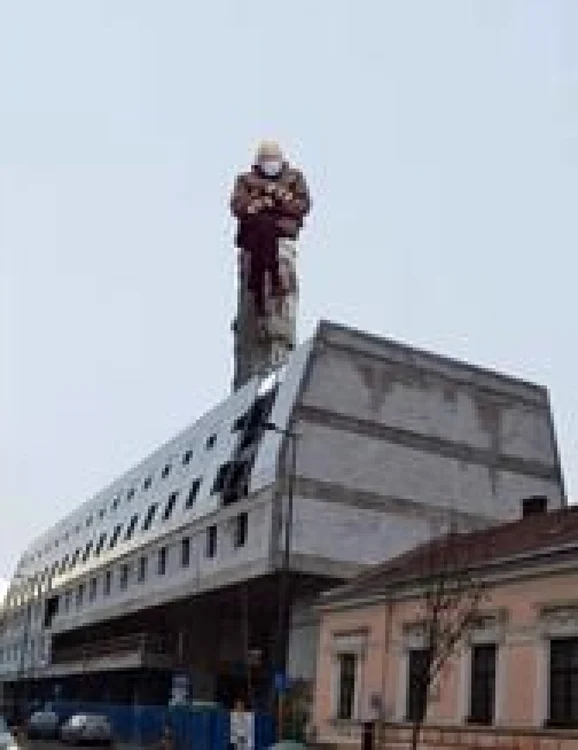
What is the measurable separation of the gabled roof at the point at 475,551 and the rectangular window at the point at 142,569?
40693 millimetres

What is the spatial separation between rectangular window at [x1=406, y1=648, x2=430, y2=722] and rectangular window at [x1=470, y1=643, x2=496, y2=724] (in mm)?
1215

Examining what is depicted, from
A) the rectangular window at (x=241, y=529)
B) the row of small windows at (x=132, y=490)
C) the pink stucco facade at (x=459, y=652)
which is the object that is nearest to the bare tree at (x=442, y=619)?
the pink stucco facade at (x=459, y=652)

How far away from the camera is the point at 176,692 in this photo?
6059 centimetres

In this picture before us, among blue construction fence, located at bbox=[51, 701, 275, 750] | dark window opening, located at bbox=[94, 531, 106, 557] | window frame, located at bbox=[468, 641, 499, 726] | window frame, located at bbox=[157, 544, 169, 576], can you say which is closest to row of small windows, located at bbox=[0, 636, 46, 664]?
dark window opening, located at bbox=[94, 531, 106, 557]

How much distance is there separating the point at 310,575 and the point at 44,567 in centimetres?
7011

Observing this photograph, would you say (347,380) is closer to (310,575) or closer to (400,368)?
(400,368)

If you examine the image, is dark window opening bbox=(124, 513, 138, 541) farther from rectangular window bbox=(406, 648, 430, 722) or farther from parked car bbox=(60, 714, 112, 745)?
rectangular window bbox=(406, 648, 430, 722)

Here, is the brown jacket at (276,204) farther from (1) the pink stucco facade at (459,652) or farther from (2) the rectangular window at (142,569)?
(1) the pink stucco facade at (459,652)

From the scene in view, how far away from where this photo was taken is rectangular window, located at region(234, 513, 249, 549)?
68.8 metres

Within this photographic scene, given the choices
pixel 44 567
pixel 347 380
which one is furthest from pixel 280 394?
pixel 44 567

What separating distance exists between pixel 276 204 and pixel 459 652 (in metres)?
67.9

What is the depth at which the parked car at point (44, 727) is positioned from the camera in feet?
225

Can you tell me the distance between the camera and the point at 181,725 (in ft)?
191

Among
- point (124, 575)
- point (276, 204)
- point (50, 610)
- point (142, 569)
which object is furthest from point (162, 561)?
point (50, 610)
